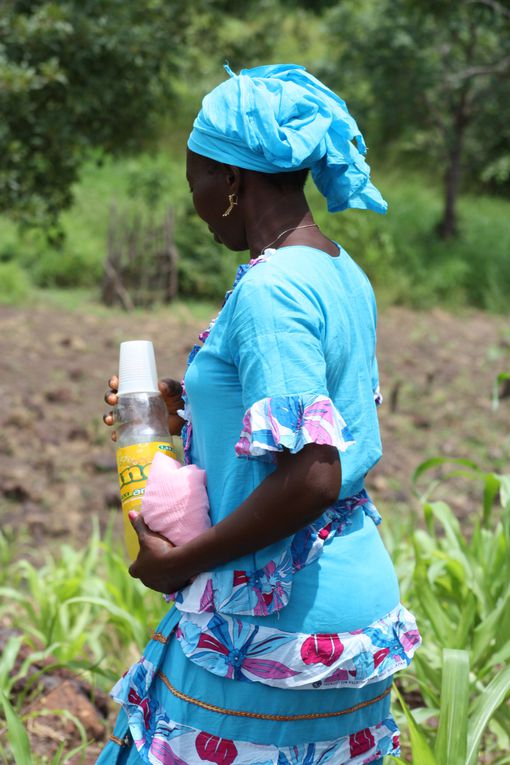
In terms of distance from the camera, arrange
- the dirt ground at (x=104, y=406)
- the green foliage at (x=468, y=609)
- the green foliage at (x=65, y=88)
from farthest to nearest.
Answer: the dirt ground at (x=104, y=406)
the green foliage at (x=65, y=88)
the green foliage at (x=468, y=609)

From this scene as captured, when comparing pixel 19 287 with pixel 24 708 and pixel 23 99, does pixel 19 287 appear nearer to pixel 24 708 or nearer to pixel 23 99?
pixel 23 99

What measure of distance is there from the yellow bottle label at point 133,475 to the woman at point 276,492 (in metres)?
0.06

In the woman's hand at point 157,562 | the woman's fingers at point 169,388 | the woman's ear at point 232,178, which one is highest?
the woman's ear at point 232,178

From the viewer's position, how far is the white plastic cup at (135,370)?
1622mm

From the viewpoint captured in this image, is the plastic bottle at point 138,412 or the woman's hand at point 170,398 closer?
the plastic bottle at point 138,412

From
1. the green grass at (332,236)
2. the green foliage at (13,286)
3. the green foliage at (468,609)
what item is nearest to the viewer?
the green foliage at (468,609)

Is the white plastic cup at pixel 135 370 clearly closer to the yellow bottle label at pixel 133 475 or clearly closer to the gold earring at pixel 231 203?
the yellow bottle label at pixel 133 475

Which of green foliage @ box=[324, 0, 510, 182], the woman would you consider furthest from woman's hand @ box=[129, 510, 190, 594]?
green foliage @ box=[324, 0, 510, 182]

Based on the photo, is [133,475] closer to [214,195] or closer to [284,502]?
[284,502]

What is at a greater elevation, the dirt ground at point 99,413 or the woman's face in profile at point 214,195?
the woman's face in profile at point 214,195

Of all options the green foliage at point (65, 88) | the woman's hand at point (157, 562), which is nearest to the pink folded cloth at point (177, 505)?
the woman's hand at point (157, 562)

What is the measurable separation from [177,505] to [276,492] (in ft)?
0.65

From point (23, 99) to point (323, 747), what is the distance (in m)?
3.54

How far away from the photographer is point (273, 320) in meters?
1.31
